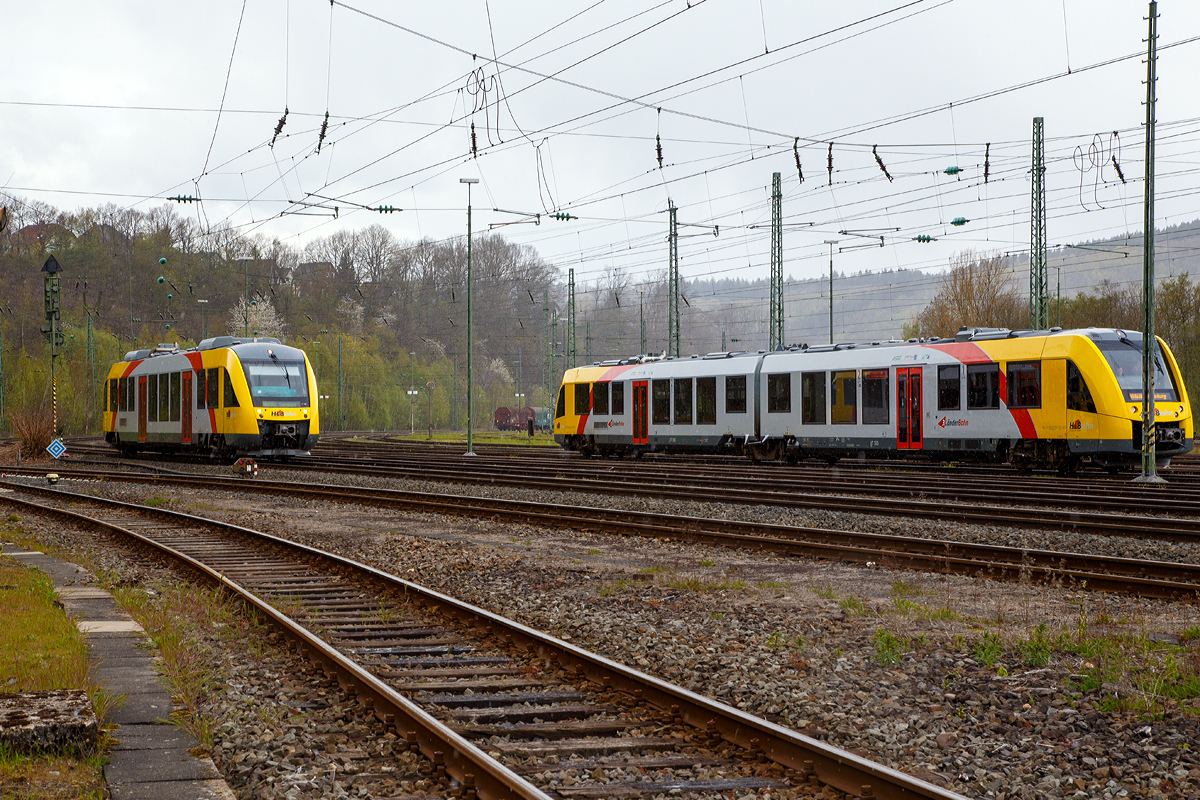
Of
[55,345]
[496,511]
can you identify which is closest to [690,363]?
[496,511]

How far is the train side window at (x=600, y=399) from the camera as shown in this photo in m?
36.0

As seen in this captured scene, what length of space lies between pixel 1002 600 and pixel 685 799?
6.16 meters

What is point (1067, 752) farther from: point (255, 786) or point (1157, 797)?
point (255, 786)

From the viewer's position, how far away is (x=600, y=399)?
36281mm

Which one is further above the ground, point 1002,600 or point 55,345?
point 55,345

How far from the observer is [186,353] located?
113 feet

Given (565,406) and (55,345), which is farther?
(565,406)

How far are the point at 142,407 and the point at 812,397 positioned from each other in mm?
23491

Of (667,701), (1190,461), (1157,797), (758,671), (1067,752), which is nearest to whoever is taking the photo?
(1157,797)

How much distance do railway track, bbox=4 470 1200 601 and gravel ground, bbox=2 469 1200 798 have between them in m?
0.40

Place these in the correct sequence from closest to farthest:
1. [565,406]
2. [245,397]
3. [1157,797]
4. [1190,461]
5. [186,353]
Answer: [1157,797], [1190,461], [245,397], [186,353], [565,406]

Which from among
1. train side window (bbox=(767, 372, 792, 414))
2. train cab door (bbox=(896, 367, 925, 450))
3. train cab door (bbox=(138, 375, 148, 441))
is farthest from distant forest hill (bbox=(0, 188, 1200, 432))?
train cab door (bbox=(896, 367, 925, 450))

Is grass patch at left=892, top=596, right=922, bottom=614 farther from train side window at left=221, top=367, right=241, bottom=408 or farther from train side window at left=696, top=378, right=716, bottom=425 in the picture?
train side window at left=221, top=367, right=241, bottom=408

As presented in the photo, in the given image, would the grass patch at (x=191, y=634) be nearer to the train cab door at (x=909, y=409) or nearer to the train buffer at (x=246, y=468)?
the train buffer at (x=246, y=468)
